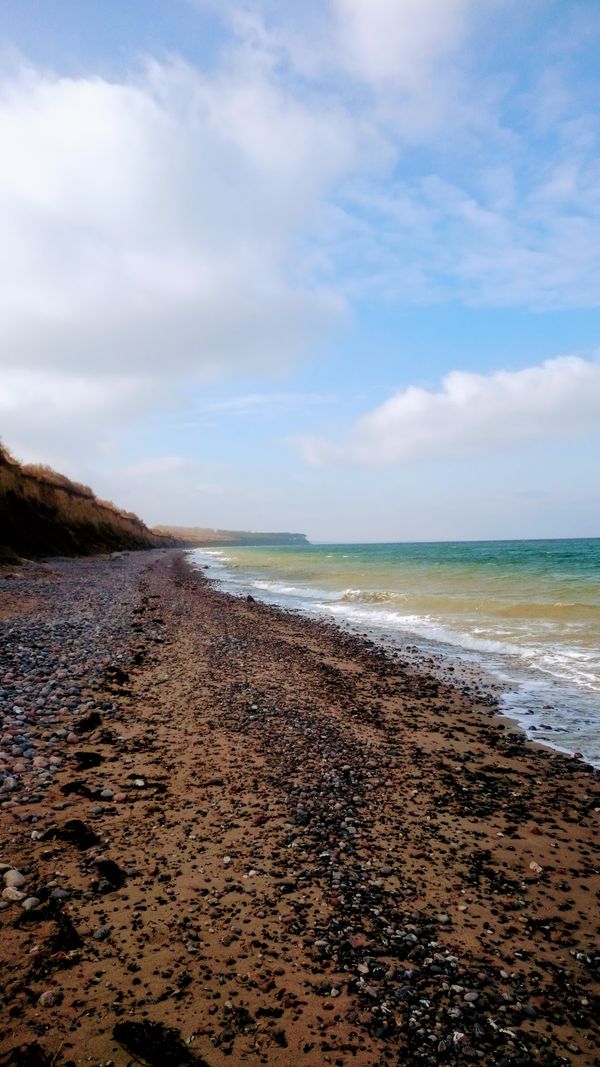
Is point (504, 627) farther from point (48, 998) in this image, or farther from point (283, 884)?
point (48, 998)

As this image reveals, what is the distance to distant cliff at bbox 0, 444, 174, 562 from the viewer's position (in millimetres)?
32250

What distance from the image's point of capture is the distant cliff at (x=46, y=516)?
106 feet

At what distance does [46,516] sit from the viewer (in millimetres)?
38406

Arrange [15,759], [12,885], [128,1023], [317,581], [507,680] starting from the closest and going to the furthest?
[128,1023]
[12,885]
[15,759]
[507,680]
[317,581]

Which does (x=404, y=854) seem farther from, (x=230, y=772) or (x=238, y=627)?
(x=238, y=627)

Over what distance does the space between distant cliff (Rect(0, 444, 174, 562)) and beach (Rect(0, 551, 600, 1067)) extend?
23391 millimetres

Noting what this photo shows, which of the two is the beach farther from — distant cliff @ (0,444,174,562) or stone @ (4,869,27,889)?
distant cliff @ (0,444,174,562)

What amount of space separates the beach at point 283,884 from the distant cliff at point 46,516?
23.4 meters

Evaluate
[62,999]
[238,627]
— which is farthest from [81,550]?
[62,999]

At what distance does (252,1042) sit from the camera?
9.68ft

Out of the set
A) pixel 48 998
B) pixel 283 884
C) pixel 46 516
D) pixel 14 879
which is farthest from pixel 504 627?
pixel 46 516

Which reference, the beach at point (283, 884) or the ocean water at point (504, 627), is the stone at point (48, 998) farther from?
the ocean water at point (504, 627)

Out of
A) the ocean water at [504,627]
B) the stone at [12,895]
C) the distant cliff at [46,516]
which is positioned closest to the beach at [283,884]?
the stone at [12,895]

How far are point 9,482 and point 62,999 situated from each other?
34.7 metres
